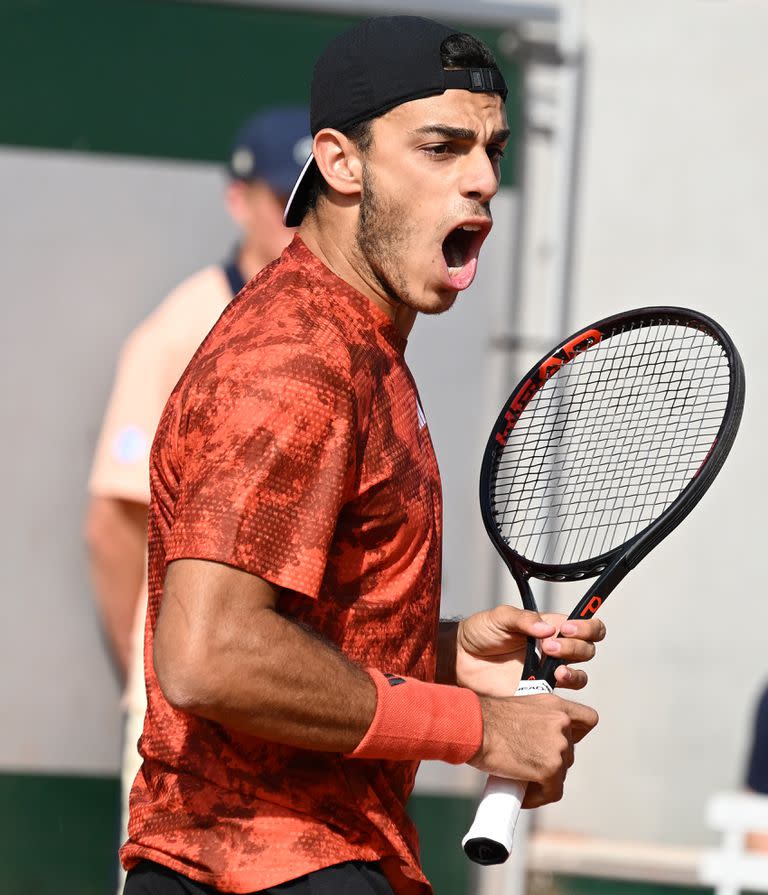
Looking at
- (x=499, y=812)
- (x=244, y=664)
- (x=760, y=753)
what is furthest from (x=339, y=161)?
(x=760, y=753)

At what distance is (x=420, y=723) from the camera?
6.72ft

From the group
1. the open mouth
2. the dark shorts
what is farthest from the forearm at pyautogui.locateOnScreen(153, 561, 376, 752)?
the open mouth

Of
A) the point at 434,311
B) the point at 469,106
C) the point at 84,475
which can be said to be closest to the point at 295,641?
the point at 434,311

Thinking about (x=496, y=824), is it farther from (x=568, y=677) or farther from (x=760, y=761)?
(x=760, y=761)

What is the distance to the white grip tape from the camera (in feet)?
7.06

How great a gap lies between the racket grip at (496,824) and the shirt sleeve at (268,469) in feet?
1.46

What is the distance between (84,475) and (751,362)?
198cm

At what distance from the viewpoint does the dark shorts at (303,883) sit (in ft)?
6.76

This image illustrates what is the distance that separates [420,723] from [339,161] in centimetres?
80

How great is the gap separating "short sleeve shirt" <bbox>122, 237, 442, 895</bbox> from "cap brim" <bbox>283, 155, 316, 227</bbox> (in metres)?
0.16

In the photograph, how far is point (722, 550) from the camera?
4801mm

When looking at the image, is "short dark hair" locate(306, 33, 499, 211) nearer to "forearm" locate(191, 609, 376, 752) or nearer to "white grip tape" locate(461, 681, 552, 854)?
"forearm" locate(191, 609, 376, 752)

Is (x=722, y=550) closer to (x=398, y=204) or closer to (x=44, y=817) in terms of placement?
(x=44, y=817)

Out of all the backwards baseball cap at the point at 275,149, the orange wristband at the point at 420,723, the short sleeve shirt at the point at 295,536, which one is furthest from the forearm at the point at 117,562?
the orange wristband at the point at 420,723
